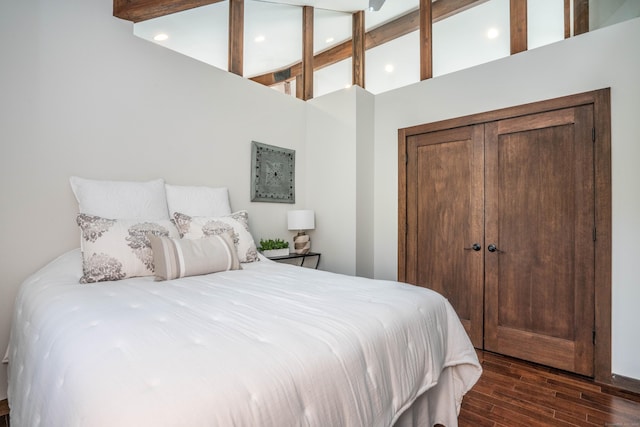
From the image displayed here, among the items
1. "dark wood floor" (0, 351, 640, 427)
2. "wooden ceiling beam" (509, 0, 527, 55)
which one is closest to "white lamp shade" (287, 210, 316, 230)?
"dark wood floor" (0, 351, 640, 427)

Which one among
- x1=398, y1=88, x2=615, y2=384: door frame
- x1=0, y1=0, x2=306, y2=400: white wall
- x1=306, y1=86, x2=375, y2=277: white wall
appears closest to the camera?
x1=0, y1=0, x2=306, y2=400: white wall

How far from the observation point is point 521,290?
267cm

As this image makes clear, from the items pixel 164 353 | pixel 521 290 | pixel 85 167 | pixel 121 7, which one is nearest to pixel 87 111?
pixel 85 167

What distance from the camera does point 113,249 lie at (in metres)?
1.78

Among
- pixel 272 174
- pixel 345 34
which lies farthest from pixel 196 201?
pixel 345 34

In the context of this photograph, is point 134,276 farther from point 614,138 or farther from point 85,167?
point 614,138

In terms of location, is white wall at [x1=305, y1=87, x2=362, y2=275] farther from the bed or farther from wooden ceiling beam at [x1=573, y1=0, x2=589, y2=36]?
wooden ceiling beam at [x1=573, y1=0, x2=589, y2=36]

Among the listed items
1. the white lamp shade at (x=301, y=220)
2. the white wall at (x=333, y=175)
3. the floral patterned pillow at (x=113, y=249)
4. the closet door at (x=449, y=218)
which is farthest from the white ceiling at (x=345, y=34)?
the floral patterned pillow at (x=113, y=249)

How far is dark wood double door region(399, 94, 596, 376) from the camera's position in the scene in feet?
7.86

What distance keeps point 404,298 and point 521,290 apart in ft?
5.92

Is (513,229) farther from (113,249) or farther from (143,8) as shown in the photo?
(143,8)

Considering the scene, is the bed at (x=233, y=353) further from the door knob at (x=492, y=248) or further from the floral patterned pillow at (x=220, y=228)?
the door knob at (x=492, y=248)

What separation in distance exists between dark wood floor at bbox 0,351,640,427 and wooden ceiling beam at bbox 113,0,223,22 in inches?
107

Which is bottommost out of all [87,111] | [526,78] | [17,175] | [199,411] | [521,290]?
[521,290]
